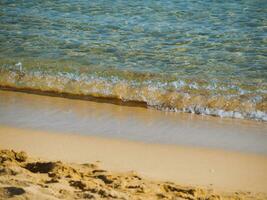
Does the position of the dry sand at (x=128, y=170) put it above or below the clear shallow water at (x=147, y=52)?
below

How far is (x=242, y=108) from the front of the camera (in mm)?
5840

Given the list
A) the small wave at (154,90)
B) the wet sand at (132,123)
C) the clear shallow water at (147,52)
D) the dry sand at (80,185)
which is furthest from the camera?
the clear shallow water at (147,52)

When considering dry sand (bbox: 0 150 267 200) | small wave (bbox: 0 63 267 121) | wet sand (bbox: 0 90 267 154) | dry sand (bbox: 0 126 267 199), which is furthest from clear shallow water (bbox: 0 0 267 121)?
dry sand (bbox: 0 150 267 200)

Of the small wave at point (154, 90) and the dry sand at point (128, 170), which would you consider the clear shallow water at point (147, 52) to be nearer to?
the small wave at point (154, 90)

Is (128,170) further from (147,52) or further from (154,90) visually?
(147,52)

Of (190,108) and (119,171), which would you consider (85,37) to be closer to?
(190,108)

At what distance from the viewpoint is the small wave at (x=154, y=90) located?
5.88 metres

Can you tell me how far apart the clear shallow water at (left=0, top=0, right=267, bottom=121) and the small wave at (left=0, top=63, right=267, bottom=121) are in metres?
0.01

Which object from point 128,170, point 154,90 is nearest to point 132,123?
point 154,90

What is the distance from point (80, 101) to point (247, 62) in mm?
2318

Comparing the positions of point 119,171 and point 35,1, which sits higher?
point 35,1

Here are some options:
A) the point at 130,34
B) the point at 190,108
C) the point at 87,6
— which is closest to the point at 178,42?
the point at 130,34

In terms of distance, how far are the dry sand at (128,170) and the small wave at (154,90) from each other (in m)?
1.31

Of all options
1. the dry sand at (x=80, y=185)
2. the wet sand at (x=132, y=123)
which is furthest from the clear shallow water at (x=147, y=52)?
the dry sand at (x=80, y=185)
